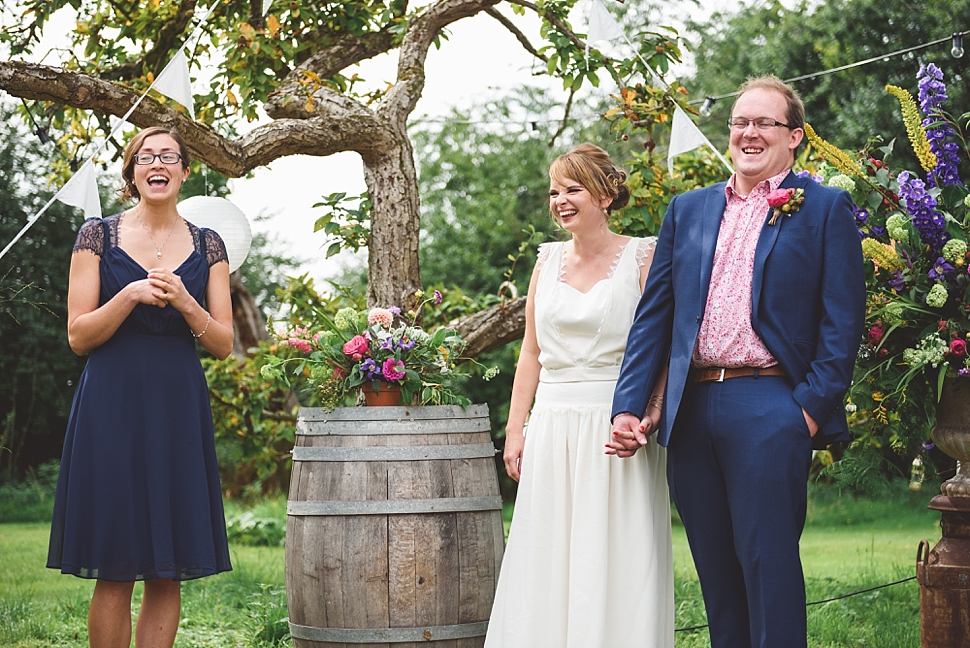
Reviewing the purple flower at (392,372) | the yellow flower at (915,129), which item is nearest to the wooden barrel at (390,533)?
the purple flower at (392,372)

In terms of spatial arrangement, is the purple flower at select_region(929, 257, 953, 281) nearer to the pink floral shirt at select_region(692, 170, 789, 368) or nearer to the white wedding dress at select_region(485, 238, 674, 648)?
the pink floral shirt at select_region(692, 170, 789, 368)

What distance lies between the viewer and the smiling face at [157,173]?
2.48 meters

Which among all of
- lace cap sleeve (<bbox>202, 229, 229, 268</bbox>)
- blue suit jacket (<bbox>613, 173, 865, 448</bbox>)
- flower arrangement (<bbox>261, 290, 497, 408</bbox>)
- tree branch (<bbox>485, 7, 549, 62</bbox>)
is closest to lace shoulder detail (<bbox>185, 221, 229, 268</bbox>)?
lace cap sleeve (<bbox>202, 229, 229, 268</bbox>)

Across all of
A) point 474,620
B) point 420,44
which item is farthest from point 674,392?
point 420,44

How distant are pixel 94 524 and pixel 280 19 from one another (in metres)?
2.70

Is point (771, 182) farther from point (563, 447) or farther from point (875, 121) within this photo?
point (875, 121)

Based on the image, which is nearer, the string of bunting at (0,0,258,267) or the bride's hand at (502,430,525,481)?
the bride's hand at (502,430,525,481)

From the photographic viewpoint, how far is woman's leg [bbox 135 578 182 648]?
2.44 metres

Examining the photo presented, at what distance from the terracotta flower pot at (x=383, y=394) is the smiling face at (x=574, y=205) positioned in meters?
0.73

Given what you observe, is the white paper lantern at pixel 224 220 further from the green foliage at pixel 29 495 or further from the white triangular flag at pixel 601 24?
the green foliage at pixel 29 495

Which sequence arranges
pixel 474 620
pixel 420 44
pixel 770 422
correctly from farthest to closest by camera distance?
pixel 420 44 → pixel 474 620 → pixel 770 422

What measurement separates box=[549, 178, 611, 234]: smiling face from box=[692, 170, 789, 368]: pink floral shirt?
0.42 m

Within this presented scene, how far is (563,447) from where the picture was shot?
102 inches

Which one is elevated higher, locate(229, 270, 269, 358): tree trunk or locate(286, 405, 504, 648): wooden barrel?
locate(229, 270, 269, 358): tree trunk
